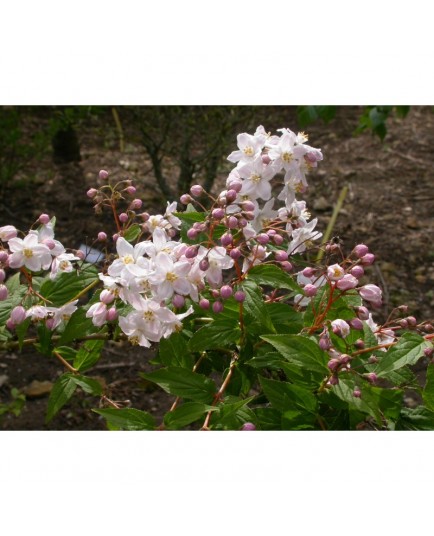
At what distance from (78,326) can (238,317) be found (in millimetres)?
322

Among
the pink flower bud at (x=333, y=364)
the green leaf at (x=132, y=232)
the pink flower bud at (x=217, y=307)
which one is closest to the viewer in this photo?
the pink flower bud at (x=333, y=364)

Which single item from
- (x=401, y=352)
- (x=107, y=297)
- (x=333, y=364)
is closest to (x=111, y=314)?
(x=107, y=297)

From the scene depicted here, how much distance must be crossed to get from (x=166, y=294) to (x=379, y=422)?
44cm

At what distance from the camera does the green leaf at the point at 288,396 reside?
4.31 ft

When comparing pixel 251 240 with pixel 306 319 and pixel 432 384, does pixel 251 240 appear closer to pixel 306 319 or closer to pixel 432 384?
pixel 306 319

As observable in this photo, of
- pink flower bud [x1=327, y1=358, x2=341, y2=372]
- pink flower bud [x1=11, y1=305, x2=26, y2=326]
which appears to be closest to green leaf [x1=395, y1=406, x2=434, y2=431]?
pink flower bud [x1=327, y1=358, x2=341, y2=372]

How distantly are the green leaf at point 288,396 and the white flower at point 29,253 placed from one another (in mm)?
504

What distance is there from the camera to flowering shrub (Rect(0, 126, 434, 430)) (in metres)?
1.28

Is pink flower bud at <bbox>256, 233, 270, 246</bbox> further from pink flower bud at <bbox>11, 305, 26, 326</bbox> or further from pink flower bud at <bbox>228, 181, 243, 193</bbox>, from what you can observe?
pink flower bud at <bbox>11, 305, 26, 326</bbox>

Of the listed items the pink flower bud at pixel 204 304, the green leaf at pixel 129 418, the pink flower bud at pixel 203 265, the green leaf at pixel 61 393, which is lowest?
the green leaf at pixel 61 393

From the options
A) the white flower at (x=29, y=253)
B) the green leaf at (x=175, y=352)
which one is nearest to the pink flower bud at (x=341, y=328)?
the green leaf at (x=175, y=352)

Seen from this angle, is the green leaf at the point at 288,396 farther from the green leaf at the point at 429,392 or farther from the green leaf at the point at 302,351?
the green leaf at the point at 429,392

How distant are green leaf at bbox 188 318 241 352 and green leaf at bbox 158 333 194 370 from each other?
3 cm

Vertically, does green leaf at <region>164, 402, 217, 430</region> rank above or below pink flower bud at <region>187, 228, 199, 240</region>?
below
